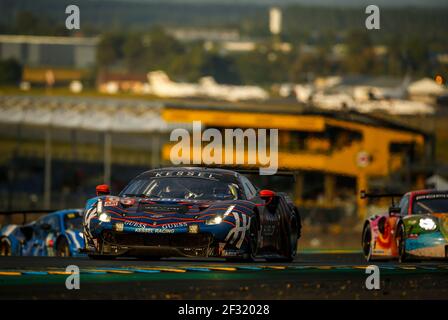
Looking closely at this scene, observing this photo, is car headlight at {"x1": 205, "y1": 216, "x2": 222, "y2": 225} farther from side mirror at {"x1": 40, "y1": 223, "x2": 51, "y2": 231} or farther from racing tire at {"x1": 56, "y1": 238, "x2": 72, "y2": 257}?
side mirror at {"x1": 40, "y1": 223, "x2": 51, "y2": 231}

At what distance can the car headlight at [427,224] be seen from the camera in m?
19.9

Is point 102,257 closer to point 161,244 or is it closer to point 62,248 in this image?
point 161,244

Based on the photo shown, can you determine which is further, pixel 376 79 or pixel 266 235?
pixel 376 79

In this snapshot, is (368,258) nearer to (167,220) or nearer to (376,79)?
(167,220)

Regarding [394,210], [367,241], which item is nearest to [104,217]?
[394,210]

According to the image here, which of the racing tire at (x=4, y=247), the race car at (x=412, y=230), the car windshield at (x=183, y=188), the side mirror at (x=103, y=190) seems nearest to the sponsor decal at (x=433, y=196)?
the race car at (x=412, y=230)

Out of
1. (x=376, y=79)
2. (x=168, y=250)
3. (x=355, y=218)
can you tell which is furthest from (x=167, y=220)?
(x=376, y=79)

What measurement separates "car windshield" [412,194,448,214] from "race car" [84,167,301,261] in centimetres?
302

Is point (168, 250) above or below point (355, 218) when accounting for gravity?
above
